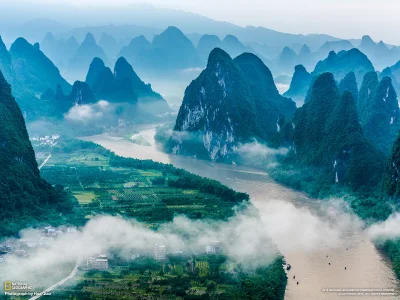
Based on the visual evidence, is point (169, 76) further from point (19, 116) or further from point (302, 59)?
point (19, 116)

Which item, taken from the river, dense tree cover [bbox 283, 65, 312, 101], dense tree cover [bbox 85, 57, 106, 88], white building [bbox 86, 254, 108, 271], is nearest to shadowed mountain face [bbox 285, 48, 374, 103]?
dense tree cover [bbox 283, 65, 312, 101]

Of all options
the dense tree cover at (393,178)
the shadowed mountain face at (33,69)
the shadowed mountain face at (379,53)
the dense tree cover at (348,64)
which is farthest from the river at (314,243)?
the shadowed mountain face at (379,53)

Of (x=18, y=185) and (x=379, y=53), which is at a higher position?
(x=379, y=53)

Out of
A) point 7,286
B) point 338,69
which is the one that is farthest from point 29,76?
point 7,286

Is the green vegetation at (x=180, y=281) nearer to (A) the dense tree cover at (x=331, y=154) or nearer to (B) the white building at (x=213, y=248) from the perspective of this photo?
(B) the white building at (x=213, y=248)

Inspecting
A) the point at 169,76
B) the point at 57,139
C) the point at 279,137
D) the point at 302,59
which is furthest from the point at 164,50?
the point at 279,137

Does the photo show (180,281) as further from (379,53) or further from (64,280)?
→ (379,53)
